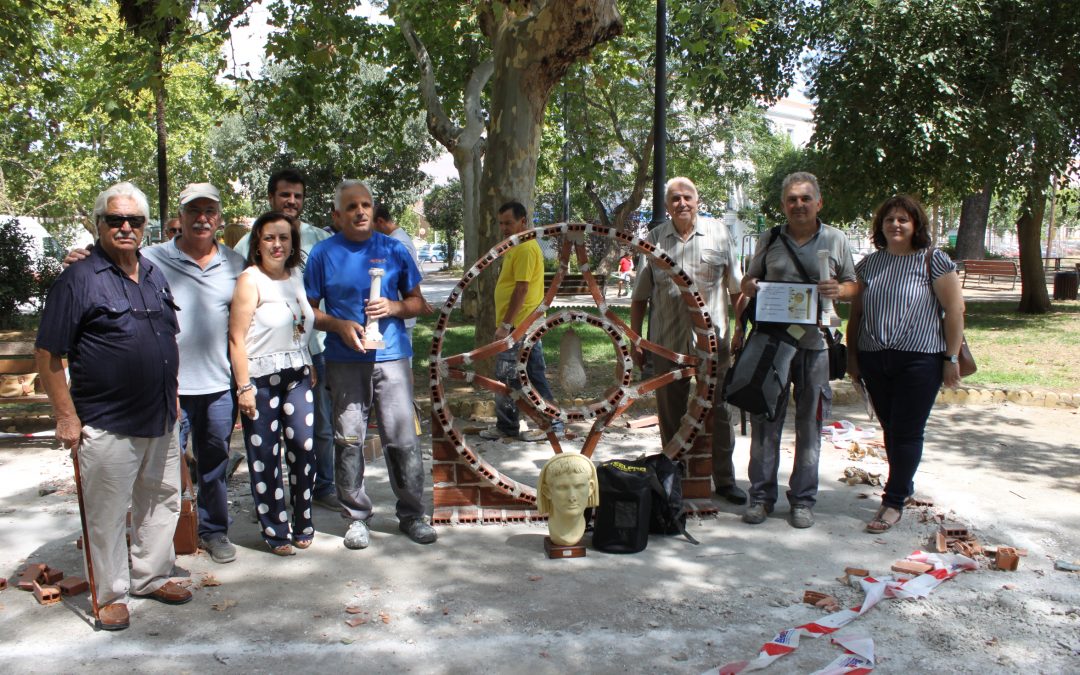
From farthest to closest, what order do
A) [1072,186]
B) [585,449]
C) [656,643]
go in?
1. [1072,186]
2. [585,449]
3. [656,643]

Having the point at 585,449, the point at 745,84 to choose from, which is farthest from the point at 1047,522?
the point at 745,84

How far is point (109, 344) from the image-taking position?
146 inches

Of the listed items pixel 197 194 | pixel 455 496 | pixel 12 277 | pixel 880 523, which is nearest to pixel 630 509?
pixel 455 496

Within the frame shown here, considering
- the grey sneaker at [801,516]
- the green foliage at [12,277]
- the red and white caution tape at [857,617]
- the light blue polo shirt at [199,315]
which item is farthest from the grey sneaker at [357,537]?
the green foliage at [12,277]

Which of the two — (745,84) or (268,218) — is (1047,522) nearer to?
(268,218)

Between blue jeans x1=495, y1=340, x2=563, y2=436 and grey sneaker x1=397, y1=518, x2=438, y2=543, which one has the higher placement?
blue jeans x1=495, y1=340, x2=563, y2=436

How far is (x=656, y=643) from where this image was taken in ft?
12.1

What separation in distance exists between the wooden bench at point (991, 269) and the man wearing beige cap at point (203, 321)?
23.6 meters

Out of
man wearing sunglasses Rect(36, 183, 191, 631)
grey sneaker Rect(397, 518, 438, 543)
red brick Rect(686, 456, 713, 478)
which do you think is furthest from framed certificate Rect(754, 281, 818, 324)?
man wearing sunglasses Rect(36, 183, 191, 631)

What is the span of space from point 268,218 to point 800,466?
3.25m

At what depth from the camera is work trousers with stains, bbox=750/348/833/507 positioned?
507 centimetres

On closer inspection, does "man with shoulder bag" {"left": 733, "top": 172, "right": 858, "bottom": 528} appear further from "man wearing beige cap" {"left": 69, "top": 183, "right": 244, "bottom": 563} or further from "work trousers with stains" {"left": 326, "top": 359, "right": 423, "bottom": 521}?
"man wearing beige cap" {"left": 69, "top": 183, "right": 244, "bottom": 563}

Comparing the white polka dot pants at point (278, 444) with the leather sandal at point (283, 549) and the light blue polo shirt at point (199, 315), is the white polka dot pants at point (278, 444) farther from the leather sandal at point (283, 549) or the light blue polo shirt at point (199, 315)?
the light blue polo shirt at point (199, 315)

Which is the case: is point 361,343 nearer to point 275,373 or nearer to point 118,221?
point 275,373
